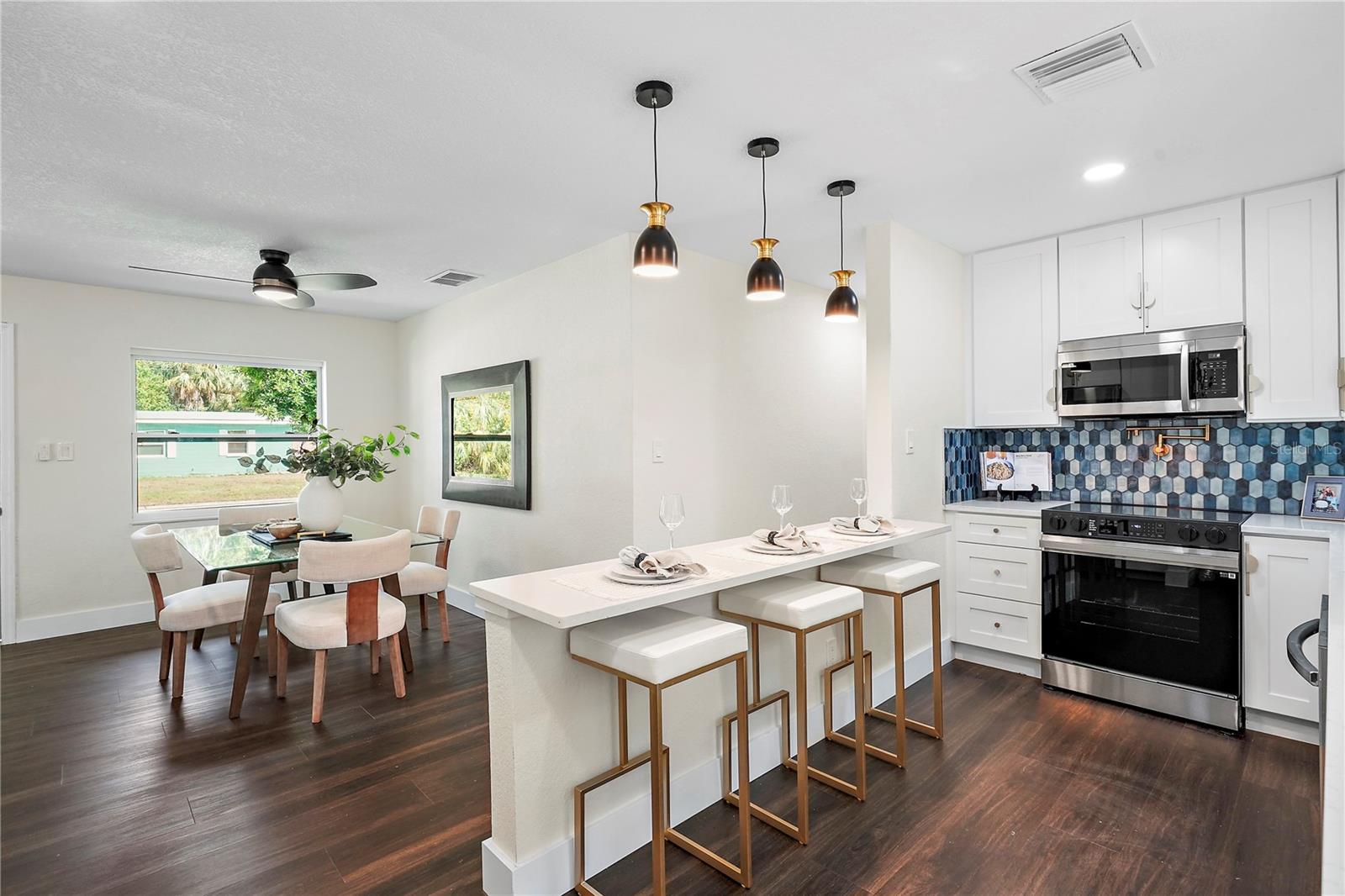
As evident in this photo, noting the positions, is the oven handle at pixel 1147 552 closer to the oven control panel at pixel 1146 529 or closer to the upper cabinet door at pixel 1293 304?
the oven control panel at pixel 1146 529

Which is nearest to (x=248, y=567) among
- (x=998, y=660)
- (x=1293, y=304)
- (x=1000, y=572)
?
(x=1000, y=572)

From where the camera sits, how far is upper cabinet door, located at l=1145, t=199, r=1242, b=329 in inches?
121

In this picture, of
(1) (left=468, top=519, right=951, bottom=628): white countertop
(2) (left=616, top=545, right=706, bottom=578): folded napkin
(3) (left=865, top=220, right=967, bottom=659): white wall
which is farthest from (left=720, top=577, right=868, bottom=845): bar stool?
(3) (left=865, top=220, right=967, bottom=659): white wall

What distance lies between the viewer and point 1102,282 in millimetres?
3447

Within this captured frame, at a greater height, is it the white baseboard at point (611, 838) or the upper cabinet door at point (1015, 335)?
the upper cabinet door at point (1015, 335)

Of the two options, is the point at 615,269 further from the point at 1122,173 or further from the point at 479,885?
the point at 479,885

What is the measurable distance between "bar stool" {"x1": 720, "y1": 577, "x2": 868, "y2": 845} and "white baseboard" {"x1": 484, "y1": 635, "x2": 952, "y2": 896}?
0.07 metres

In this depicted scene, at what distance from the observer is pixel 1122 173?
2.81m

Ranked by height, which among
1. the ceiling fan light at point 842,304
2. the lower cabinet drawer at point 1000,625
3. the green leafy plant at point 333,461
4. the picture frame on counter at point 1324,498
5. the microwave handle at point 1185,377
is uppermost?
the ceiling fan light at point 842,304

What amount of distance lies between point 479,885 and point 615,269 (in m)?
2.89

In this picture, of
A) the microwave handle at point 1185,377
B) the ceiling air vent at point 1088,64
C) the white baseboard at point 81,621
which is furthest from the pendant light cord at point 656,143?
the white baseboard at point 81,621

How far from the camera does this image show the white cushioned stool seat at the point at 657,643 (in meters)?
1.73

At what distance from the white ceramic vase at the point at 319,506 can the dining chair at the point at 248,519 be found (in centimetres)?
45

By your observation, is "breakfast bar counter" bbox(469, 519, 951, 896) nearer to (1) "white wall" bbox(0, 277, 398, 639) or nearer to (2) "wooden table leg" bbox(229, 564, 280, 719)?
(2) "wooden table leg" bbox(229, 564, 280, 719)
